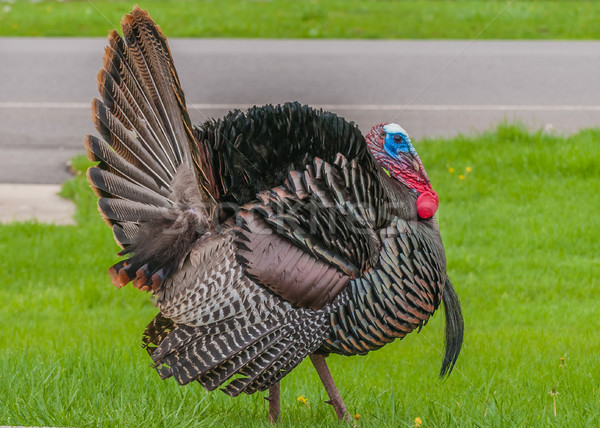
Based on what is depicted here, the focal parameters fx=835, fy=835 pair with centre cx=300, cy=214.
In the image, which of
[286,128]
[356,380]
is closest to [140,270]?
[286,128]

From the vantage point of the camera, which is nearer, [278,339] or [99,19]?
[278,339]

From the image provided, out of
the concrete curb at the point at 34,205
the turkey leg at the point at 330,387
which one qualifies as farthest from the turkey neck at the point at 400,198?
the concrete curb at the point at 34,205

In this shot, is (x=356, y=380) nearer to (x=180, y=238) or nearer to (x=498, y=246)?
(x=180, y=238)

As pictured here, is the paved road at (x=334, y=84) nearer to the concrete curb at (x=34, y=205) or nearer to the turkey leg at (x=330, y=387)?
the concrete curb at (x=34, y=205)

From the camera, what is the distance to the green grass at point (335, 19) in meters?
11.8

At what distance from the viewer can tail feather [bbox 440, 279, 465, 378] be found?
136 inches

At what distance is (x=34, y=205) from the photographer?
6.61 metres

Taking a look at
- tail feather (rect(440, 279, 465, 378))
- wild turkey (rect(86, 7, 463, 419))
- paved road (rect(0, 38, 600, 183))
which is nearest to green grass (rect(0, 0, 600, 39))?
A: paved road (rect(0, 38, 600, 183))

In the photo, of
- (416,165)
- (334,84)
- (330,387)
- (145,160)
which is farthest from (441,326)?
(334,84)

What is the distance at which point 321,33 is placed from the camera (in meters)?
11.8

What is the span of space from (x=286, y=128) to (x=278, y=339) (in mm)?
782

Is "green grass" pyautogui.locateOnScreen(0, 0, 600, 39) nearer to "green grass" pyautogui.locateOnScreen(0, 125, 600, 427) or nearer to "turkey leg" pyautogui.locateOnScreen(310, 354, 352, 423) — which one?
"green grass" pyautogui.locateOnScreen(0, 125, 600, 427)

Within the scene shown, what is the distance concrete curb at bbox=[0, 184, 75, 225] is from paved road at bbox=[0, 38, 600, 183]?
27 cm

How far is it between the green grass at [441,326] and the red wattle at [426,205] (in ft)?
2.57
